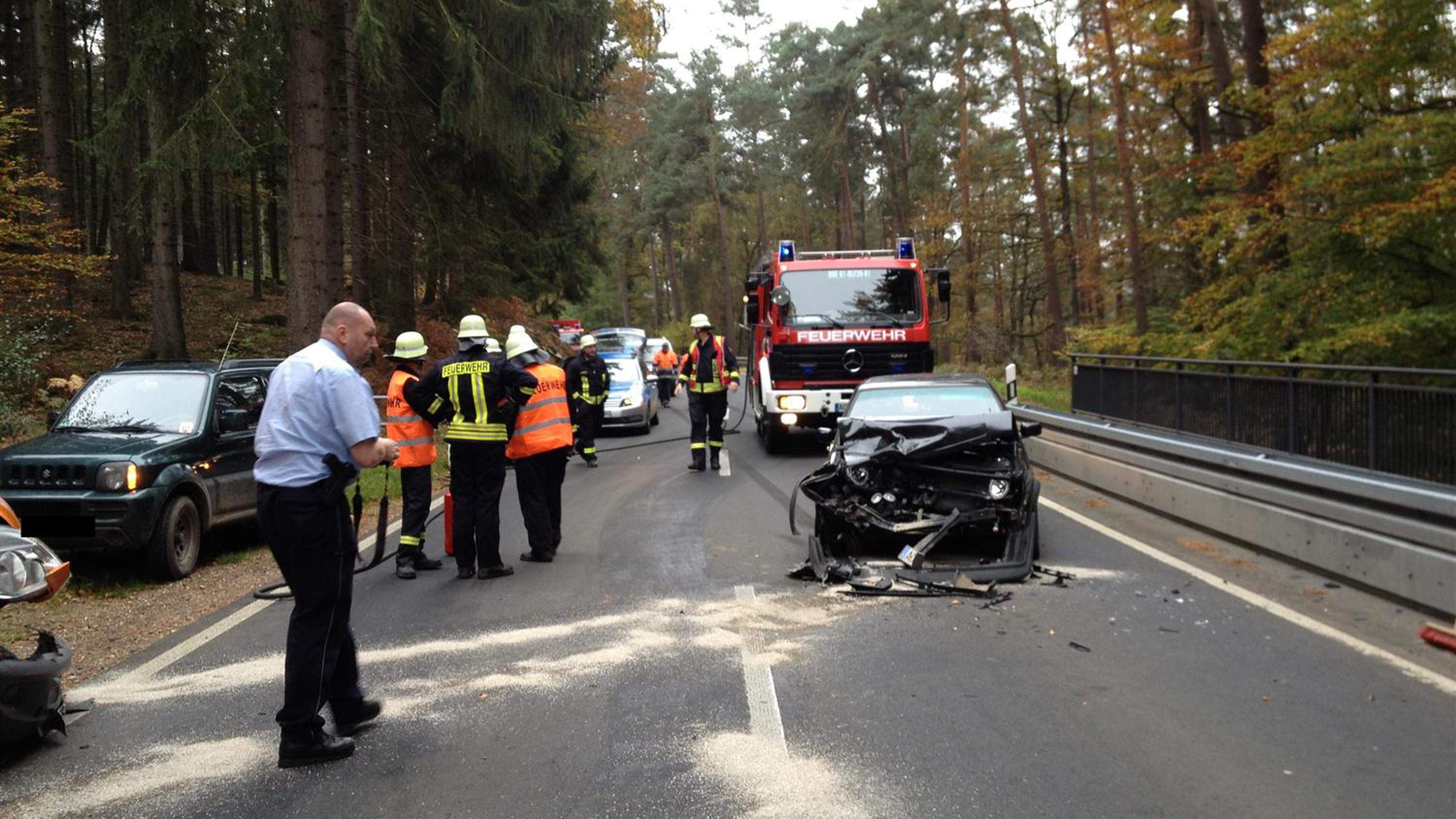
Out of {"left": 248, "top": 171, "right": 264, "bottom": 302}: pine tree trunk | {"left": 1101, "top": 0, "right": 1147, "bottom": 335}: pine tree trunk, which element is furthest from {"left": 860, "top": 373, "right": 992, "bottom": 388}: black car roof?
{"left": 248, "top": 171, "right": 264, "bottom": 302}: pine tree trunk

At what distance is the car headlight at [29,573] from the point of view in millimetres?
4520

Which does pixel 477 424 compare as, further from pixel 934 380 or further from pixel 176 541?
pixel 934 380

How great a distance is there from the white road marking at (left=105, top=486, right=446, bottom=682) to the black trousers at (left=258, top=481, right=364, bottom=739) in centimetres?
190

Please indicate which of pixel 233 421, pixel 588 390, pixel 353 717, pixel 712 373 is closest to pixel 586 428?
pixel 588 390

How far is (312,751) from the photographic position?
15.4 feet

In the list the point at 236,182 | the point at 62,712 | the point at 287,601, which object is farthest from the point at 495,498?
the point at 236,182

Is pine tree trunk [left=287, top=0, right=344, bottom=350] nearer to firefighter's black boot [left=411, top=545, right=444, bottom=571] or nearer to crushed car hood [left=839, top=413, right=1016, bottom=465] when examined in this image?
firefighter's black boot [left=411, top=545, right=444, bottom=571]

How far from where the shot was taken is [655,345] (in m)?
32.8

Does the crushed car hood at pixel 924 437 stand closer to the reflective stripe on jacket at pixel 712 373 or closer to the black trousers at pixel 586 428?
the reflective stripe on jacket at pixel 712 373

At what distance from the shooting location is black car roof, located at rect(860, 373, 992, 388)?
10.4 metres

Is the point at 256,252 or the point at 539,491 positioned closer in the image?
the point at 539,491

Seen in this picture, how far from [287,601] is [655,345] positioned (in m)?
25.2

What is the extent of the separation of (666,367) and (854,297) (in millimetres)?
13161

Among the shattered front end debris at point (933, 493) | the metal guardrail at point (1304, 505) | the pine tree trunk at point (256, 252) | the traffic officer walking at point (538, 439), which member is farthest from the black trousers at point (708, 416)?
the pine tree trunk at point (256, 252)
